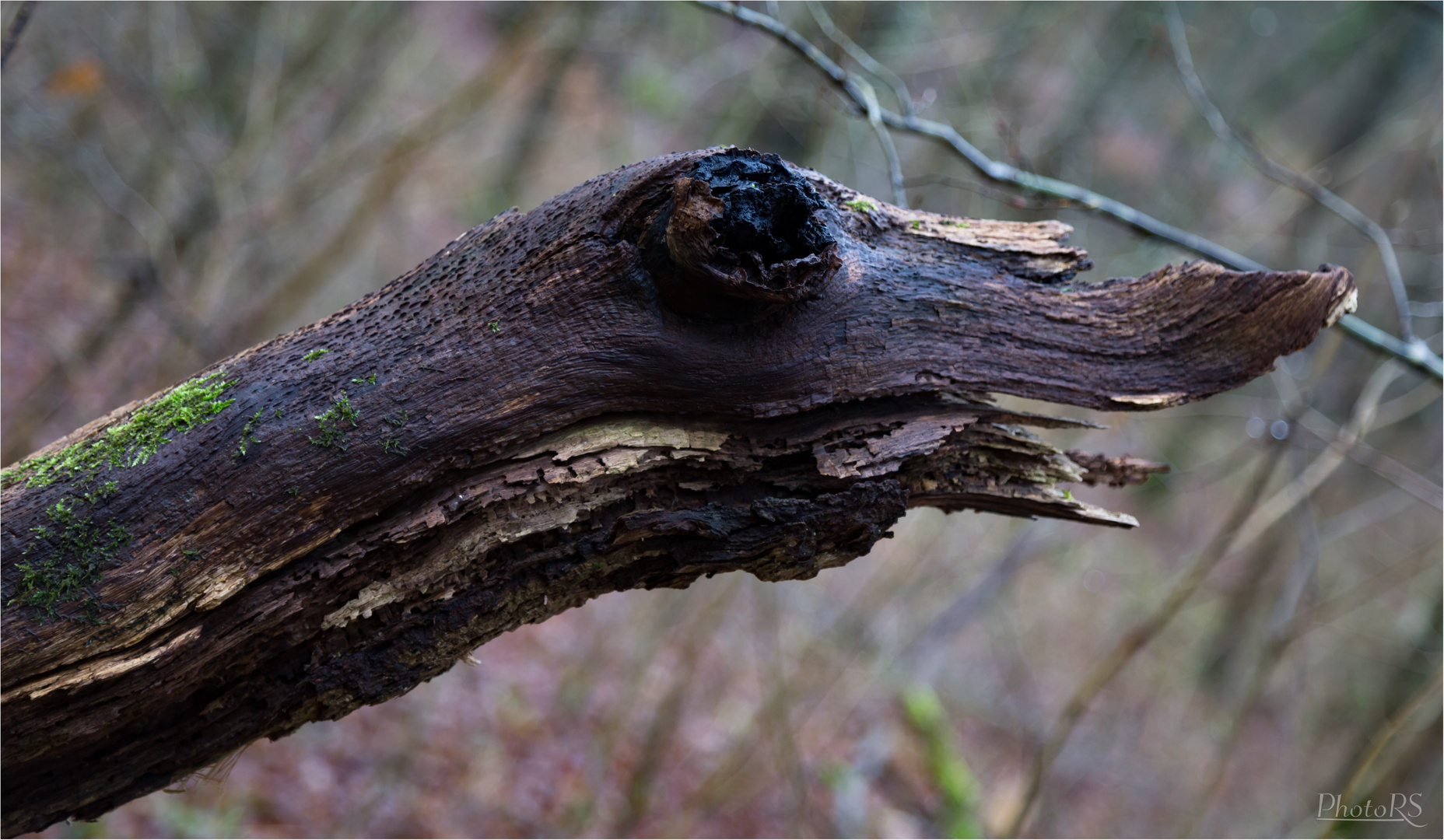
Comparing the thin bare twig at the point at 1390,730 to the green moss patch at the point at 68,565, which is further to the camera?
the thin bare twig at the point at 1390,730

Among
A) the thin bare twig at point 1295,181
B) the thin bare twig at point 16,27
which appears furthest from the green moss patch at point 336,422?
the thin bare twig at point 1295,181

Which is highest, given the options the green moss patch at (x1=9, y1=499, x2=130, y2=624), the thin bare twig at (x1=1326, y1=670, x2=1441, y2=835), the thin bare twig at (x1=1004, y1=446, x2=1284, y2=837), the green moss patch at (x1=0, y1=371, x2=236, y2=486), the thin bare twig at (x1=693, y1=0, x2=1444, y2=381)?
the thin bare twig at (x1=693, y1=0, x2=1444, y2=381)

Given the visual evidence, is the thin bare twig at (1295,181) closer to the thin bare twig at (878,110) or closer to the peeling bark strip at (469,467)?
the thin bare twig at (878,110)

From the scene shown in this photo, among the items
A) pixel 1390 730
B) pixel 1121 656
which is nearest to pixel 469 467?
pixel 1121 656

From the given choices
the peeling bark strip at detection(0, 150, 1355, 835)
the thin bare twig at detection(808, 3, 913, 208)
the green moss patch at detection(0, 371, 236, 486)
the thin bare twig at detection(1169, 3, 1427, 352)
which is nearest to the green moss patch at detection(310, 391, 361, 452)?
the peeling bark strip at detection(0, 150, 1355, 835)

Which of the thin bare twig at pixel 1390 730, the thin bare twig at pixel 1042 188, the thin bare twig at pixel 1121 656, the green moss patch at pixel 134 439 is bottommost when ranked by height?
the green moss patch at pixel 134 439

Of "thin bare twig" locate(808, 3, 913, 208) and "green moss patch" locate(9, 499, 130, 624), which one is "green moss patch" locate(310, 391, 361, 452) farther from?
"thin bare twig" locate(808, 3, 913, 208)

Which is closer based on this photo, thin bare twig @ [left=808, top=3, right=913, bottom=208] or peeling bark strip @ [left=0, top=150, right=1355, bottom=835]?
peeling bark strip @ [left=0, top=150, right=1355, bottom=835]

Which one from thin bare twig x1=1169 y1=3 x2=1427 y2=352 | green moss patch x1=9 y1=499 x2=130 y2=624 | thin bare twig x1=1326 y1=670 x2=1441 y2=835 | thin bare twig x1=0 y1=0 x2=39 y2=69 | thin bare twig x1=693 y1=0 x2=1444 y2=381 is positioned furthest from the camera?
thin bare twig x1=1326 y1=670 x2=1441 y2=835
